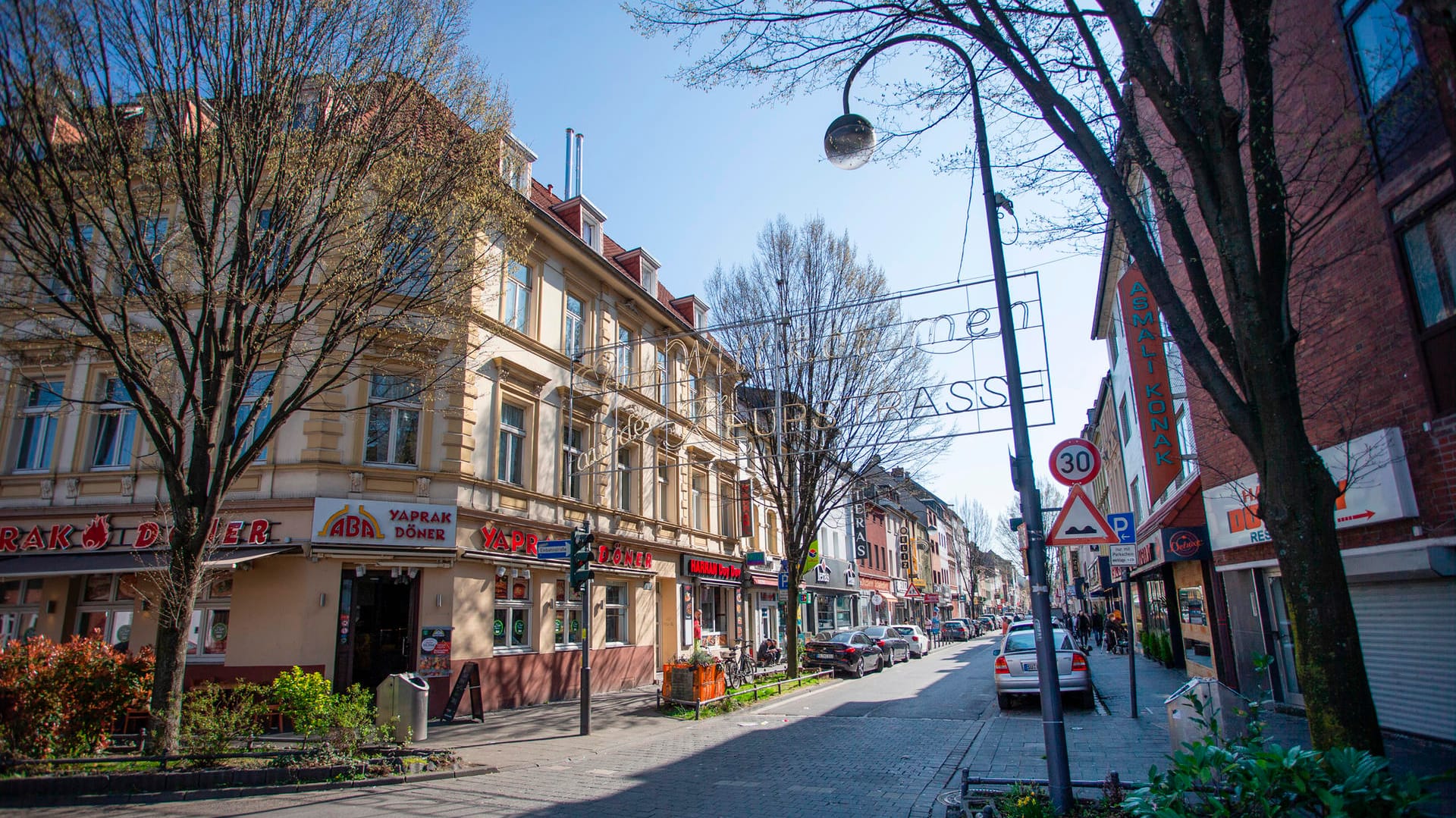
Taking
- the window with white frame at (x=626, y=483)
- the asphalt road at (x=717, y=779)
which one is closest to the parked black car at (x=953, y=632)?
the window with white frame at (x=626, y=483)

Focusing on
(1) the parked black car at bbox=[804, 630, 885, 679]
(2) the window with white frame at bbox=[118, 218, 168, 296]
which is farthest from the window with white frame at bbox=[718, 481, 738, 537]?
(2) the window with white frame at bbox=[118, 218, 168, 296]

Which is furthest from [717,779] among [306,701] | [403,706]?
[306,701]

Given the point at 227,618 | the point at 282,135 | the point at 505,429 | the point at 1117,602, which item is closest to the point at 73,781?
Answer: the point at 227,618

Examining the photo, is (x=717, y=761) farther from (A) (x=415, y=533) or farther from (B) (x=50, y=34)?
(B) (x=50, y=34)

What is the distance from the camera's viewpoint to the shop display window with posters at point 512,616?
1630cm

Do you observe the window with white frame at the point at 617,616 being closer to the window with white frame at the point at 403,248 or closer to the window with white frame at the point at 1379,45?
the window with white frame at the point at 403,248

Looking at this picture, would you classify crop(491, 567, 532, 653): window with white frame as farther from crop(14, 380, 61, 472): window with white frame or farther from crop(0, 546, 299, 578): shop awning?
crop(14, 380, 61, 472): window with white frame

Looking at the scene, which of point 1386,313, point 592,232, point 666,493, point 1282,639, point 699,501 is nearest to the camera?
point 1386,313

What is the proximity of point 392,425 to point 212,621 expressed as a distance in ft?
14.8

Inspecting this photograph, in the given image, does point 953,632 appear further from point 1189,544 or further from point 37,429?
point 37,429

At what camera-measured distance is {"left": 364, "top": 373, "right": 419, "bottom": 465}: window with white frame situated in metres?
15.0

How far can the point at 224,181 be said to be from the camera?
9617mm

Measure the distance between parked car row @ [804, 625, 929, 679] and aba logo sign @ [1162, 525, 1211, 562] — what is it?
11.1 meters

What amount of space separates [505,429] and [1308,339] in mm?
14269
